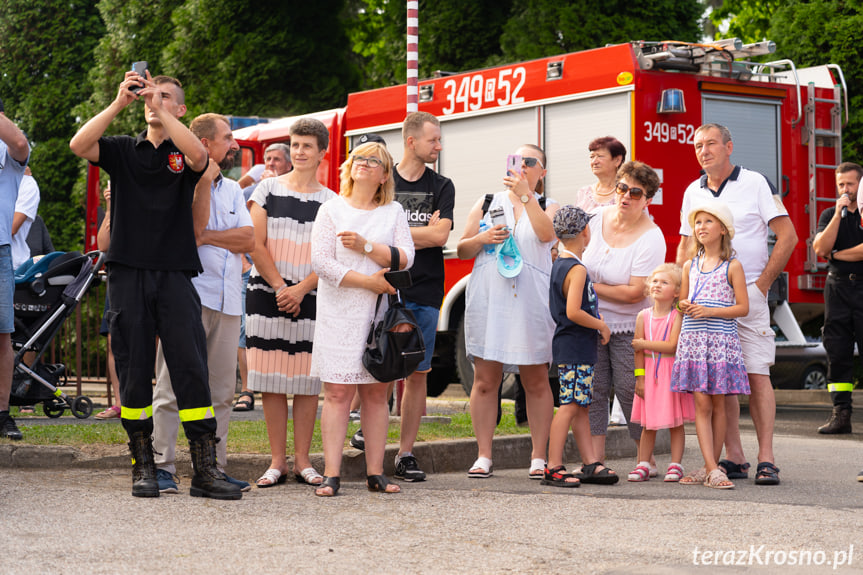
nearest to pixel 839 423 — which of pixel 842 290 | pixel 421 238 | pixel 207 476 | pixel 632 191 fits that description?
pixel 842 290

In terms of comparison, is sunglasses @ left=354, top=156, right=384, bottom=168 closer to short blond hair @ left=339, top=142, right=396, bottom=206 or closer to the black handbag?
short blond hair @ left=339, top=142, right=396, bottom=206

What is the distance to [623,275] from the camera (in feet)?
23.9

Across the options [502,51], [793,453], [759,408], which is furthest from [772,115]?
[502,51]

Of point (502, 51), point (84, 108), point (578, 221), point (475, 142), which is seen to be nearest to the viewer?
point (578, 221)

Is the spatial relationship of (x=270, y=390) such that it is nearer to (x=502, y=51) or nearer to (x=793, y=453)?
(x=793, y=453)

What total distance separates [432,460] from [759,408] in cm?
200

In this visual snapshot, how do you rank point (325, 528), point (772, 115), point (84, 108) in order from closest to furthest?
point (325, 528) < point (772, 115) < point (84, 108)

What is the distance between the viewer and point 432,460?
7.55 m

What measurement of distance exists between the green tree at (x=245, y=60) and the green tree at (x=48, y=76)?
9.85 ft

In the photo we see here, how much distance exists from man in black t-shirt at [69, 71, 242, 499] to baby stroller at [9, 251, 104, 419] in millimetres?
3329

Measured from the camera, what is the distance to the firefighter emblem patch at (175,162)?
5.93 meters

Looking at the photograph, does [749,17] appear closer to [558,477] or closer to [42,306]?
[42,306]

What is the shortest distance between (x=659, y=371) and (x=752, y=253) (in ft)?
2.99

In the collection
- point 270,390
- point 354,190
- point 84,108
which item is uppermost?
point 84,108
